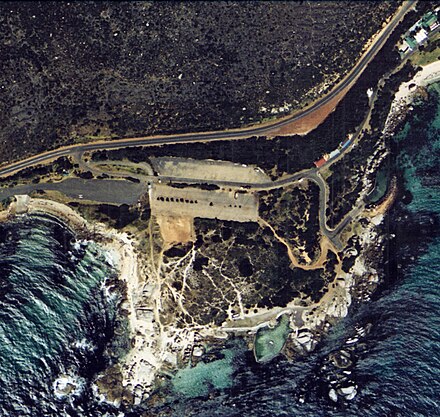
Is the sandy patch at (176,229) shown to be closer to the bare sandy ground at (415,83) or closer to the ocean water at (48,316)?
the ocean water at (48,316)

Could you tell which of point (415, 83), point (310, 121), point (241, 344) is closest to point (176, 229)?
point (241, 344)

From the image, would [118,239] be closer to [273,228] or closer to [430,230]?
[273,228]

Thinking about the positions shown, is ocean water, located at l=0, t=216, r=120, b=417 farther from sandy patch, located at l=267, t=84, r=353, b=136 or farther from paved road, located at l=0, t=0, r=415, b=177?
sandy patch, located at l=267, t=84, r=353, b=136

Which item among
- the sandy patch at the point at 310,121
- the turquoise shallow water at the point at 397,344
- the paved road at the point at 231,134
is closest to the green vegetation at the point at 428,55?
the turquoise shallow water at the point at 397,344

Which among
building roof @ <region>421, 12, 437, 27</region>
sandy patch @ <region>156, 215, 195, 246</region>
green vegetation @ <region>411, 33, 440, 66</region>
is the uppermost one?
building roof @ <region>421, 12, 437, 27</region>

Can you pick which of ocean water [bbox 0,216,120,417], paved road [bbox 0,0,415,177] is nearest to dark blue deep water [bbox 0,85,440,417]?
ocean water [bbox 0,216,120,417]

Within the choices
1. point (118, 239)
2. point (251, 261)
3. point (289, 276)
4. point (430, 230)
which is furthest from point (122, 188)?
point (430, 230)
